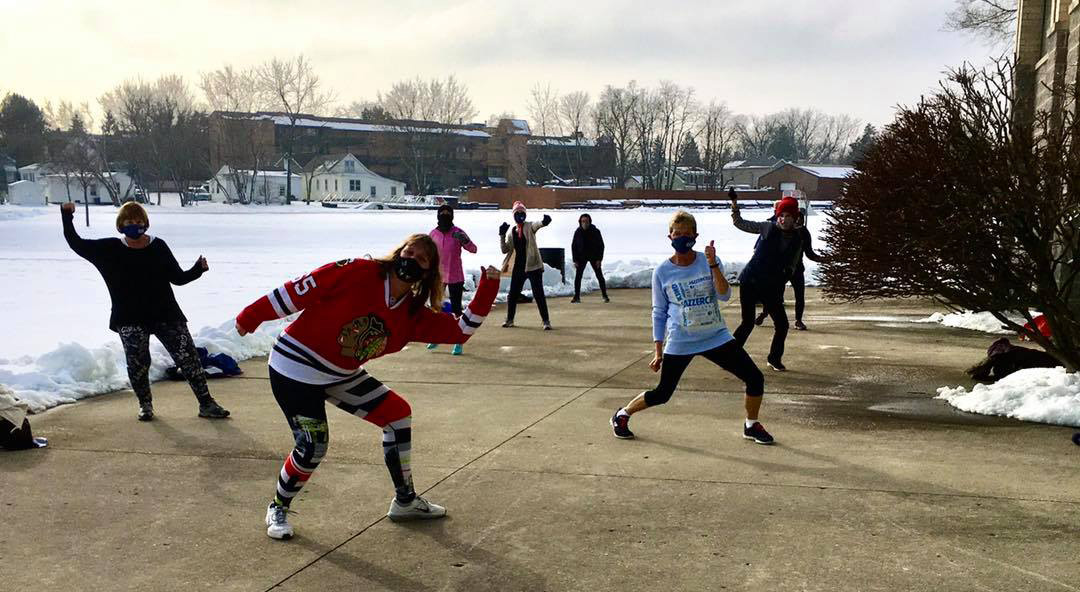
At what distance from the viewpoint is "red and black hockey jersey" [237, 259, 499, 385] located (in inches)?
170

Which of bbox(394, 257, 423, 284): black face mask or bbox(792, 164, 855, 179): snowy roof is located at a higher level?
bbox(792, 164, 855, 179): snowy roof

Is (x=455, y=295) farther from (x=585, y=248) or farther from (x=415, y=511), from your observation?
(x=415, y=511)

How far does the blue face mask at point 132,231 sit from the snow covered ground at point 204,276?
1.77 meters

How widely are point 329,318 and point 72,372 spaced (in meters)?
5.36

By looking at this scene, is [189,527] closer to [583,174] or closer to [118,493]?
[118,493]

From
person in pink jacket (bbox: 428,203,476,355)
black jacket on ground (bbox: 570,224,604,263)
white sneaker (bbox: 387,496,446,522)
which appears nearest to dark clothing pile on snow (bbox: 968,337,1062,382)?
person in pink jacket (bbox: 428,203,476,355)

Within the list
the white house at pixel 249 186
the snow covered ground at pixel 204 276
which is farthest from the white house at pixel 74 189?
the snow covered ground at pixel 204 276

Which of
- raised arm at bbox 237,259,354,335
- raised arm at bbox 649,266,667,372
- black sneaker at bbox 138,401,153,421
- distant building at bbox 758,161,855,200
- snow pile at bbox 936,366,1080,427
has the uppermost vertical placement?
distant building at bbox 758,161,855,200

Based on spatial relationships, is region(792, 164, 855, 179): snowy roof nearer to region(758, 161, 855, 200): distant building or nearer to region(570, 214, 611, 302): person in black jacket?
region(758, 161, 855, 200): distant building

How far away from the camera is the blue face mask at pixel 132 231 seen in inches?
273

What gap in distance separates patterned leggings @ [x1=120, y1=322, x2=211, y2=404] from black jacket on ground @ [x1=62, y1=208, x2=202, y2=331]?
7 cm

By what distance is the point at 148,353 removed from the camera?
718 cm

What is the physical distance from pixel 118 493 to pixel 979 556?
447 centimetres

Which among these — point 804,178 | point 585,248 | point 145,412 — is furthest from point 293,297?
point 804,178
